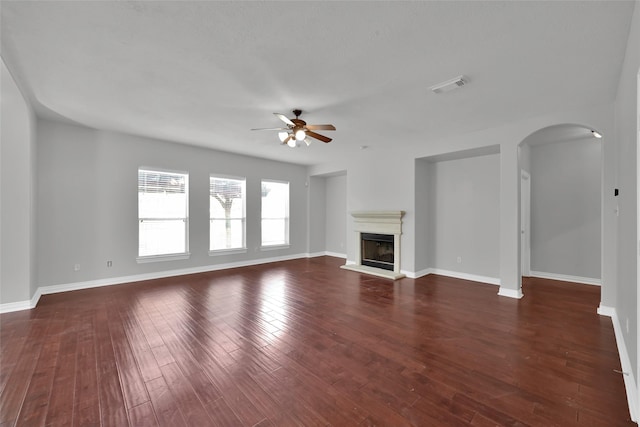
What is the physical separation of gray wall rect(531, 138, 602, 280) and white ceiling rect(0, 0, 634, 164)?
210cm

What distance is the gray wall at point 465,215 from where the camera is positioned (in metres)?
5.00

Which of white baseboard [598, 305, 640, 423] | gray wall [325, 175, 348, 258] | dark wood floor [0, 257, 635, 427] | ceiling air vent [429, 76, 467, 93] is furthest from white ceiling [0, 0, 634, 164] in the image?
gray wall [325, 175, 348, 258]

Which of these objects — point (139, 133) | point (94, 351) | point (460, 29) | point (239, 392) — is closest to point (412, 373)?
point (239, 392)

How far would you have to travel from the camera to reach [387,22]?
1978 mm

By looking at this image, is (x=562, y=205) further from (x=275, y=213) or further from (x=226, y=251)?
(x=226, y=251)

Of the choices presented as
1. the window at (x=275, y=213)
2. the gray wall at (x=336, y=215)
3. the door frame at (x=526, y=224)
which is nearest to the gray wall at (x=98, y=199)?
the window at (x=275, y=213)

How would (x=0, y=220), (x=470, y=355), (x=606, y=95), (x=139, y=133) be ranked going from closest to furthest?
1. (x=470, y=355)
2. (x=606, y=95)
3. (x=0, y=220)
4. (x=139, y=133)

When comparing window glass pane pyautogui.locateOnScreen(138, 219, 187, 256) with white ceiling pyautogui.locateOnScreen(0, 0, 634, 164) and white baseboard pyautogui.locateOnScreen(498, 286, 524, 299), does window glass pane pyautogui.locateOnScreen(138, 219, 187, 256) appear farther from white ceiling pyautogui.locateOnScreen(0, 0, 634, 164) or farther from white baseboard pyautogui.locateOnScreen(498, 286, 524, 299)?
white baseboard pyautogui.locateOnScreen(498, 286, 524, 299)

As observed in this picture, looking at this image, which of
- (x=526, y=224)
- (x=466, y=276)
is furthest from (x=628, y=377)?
(x=526, y=224)

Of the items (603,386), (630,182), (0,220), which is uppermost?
(630,182)

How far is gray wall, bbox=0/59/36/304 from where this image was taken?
347cm

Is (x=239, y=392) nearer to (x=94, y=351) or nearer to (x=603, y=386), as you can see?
(x=94, y=351)

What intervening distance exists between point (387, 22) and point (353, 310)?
3.16m

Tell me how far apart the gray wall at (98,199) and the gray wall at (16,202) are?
71 centimetres
